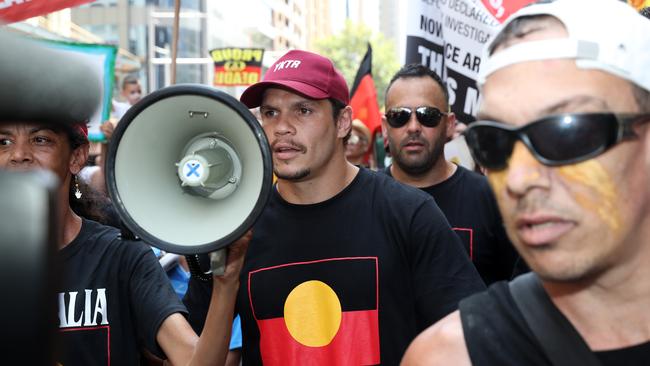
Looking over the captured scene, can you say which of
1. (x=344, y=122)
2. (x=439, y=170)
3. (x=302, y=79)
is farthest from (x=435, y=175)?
(x=302, y=79)

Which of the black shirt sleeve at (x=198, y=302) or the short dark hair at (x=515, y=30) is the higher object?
the short dark hair at (x=515, y=30)

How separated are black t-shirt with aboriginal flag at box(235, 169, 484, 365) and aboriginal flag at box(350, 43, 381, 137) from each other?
571cm

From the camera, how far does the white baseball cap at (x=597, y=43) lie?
1.53 metres

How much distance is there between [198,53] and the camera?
49.0 m

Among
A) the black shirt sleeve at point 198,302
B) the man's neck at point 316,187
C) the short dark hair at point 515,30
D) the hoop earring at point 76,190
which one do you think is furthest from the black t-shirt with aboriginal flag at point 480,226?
the short dark hair at point 515,30

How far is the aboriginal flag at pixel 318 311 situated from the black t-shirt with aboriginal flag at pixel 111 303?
0.31 meters

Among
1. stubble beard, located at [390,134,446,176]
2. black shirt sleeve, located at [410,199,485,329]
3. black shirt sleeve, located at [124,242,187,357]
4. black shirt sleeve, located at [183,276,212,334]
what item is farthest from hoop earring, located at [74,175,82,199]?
stubble beard, located at [390,134,446,176]

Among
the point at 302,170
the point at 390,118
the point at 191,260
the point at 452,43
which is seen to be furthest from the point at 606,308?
the point at 452,43

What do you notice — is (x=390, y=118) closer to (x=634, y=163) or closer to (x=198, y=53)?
(x=634, y=163)

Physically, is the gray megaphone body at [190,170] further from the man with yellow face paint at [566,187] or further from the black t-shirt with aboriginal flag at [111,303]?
the man with yellow face paint at [566,187]

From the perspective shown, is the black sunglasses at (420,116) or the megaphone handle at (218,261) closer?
the megaphone handle at (218,261)

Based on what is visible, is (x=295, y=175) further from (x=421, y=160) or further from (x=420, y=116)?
(x=420, y=116)

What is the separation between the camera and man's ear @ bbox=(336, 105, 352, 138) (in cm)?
336

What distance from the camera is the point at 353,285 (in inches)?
109
